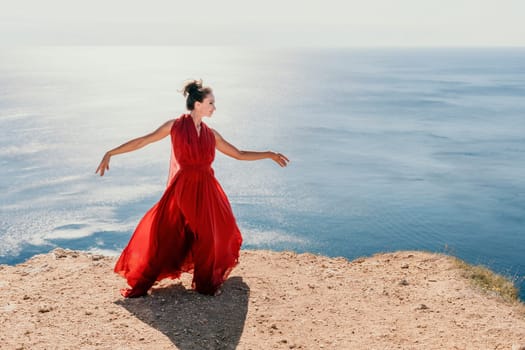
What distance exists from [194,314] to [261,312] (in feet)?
2.78

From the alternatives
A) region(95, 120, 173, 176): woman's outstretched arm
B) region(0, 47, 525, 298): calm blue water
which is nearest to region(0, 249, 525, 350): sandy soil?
region(95, 120, 173, 176): woman's outstretched arm

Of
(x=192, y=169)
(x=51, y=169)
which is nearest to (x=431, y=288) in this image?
(x=192, y=169)

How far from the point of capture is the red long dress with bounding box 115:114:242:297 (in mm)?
6512

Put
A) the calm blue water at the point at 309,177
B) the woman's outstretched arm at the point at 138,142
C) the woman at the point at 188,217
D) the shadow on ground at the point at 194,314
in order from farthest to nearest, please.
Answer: the calm blue water at the point at 309,177, the woman at the point at 188,217, the woman's outstretched arm at the point at 138,142, the shadow on ground at the point at 194,314

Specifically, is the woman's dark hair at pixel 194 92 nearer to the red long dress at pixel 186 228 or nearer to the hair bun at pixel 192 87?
the hair bun at pixel 192 87

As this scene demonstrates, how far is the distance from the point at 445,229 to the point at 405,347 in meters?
28.0

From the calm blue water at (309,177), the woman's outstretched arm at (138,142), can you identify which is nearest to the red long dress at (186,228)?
the woman's outstretched arm at (138,142)

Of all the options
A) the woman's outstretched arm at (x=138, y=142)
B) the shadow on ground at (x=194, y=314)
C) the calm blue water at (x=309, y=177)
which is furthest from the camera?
the calm blue water at (x=309, y=177)

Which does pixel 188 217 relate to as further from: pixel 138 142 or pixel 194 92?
pixel 194 92

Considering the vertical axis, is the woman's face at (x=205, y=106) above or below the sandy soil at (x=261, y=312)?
above

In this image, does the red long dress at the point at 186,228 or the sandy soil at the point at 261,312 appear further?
the red long dress at the point at 186,228

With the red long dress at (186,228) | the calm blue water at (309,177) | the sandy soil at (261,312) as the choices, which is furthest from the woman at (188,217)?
the calm blue water at (309,177)

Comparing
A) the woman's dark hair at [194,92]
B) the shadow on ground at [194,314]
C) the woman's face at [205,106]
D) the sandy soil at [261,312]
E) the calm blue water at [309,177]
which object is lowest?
the calm blue water at [309,177]

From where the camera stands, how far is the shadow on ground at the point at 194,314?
18.9ft
